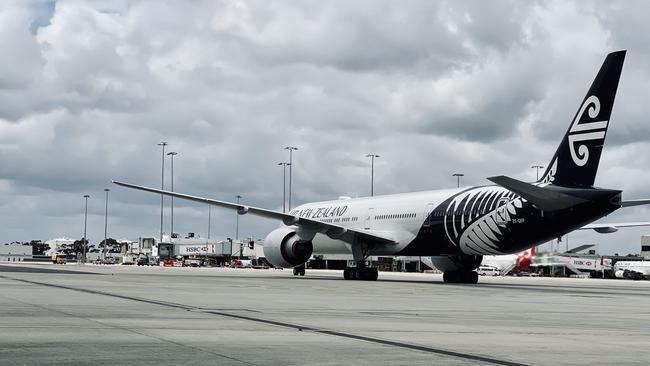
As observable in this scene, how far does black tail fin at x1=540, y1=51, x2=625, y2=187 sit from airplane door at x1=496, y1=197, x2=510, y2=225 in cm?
253

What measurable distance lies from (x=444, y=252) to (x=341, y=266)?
54.6 m

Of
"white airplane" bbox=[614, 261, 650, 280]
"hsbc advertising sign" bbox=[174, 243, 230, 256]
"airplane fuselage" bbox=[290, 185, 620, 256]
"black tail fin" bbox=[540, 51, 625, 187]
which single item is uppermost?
"black tail fin" bbox=[540, 51, 625, 187]

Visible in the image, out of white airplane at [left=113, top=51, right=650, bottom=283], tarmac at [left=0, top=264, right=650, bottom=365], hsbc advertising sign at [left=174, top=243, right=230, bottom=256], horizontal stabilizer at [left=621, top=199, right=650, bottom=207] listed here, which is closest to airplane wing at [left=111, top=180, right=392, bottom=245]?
white airplane at [left=113, top=51, right=650, bottom=283]

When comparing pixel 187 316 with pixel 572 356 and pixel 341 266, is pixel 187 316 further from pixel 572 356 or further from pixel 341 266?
pixel 341 266

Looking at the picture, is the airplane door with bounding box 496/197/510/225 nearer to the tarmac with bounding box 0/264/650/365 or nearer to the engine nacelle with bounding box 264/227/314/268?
the engine nacelle with bounding box 264/227/314/268

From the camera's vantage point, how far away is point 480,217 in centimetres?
3916

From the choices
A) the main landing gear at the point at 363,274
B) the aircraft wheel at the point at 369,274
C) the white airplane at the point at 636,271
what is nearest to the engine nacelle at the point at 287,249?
the main landing gear at the point at 363,274

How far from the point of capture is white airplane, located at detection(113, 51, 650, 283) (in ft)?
113

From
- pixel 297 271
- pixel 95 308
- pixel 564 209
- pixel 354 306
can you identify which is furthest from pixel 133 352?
pixel 297 271

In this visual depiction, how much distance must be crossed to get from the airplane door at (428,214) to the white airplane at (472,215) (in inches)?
2.0

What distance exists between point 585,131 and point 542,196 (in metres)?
3.25

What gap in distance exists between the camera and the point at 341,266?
320 feet

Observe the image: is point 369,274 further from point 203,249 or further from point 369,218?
point 203,249

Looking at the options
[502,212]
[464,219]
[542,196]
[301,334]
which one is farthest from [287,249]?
[301,334]
